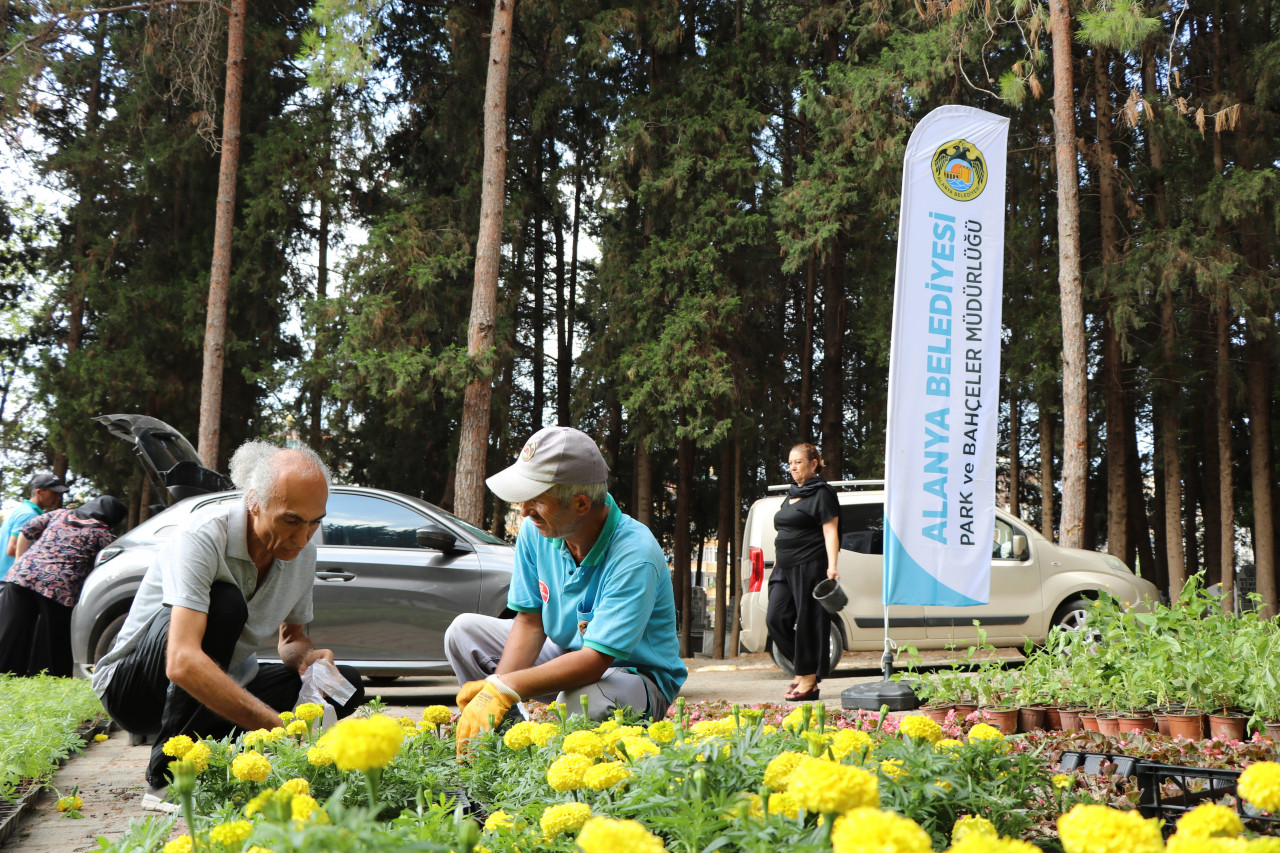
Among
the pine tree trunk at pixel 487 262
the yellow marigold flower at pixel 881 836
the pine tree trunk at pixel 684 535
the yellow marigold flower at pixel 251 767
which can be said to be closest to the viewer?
the yellow marigold flower at pixel 881 836

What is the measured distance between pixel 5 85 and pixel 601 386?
34.0 feet

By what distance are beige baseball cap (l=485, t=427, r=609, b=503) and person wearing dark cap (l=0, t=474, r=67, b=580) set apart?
732 cm

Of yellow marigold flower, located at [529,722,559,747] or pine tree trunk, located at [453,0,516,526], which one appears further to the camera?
pine tree trunk, located at [453,0,516,526]

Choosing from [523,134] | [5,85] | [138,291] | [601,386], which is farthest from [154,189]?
[601,386]

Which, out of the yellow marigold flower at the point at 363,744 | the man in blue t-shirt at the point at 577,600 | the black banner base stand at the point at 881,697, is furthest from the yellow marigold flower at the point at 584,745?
the black banner base stand at the point at 881,697

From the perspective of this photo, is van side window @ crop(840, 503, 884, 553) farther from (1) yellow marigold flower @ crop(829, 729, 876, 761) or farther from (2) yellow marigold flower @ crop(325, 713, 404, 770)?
(2) yellow marigold flower @ crop(325, 713, 404, 770)

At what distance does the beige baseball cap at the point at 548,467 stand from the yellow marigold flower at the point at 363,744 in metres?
1.83

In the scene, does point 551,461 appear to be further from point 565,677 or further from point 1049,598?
point 1049,598

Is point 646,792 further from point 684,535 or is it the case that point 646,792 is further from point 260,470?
point 684,535

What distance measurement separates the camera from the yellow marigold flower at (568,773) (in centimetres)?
165

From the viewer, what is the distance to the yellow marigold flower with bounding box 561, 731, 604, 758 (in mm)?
1778

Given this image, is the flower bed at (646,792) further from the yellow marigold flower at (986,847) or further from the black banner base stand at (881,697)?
the black banner base stand at (881,697)

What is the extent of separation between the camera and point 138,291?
18.3m

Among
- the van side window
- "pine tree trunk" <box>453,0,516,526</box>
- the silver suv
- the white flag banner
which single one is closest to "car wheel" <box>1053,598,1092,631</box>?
the silver suv
